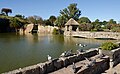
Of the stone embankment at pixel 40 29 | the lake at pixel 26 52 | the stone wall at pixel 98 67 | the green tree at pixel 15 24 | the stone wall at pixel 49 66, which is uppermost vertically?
the green tree at pixel 15 24

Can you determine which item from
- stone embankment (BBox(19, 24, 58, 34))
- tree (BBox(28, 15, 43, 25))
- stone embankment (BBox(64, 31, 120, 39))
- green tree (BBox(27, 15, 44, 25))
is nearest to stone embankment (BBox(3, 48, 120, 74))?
stone embankment (BBox(64, 31, 120, 39))

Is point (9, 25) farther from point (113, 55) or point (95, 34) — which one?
point (113, 55)

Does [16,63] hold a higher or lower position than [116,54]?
lower

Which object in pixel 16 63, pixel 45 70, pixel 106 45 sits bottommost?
pixel 16 63

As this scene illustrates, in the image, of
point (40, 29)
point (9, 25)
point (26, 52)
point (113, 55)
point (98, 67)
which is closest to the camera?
point (98, 67)

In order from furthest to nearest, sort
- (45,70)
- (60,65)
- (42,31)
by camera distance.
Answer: (42,31)
(60,65)
(45,70)

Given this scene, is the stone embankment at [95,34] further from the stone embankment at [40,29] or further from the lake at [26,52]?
the stone embankment at [40,29]

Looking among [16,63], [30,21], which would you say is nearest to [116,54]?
[16,63]

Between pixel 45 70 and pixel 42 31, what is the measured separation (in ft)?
211

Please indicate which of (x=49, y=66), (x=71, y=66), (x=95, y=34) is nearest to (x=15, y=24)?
(x=95, y=34)

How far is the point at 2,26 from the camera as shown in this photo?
7469 cm

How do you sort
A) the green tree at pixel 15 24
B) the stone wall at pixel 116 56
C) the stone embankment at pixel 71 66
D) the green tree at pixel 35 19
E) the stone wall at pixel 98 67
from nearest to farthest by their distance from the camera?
the stone embankment at pixel 71 66 < the stone wall at pixel 98 67 < the stone wall at pixel 116 56 < the green tree at pixel 15 24 < the green tree at pixel 35 19

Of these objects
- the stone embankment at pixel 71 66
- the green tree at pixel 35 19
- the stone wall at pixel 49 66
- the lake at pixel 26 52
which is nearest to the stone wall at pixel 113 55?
the stone embankment at pixel 71 66

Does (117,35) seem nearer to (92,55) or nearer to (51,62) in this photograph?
(92,55)
